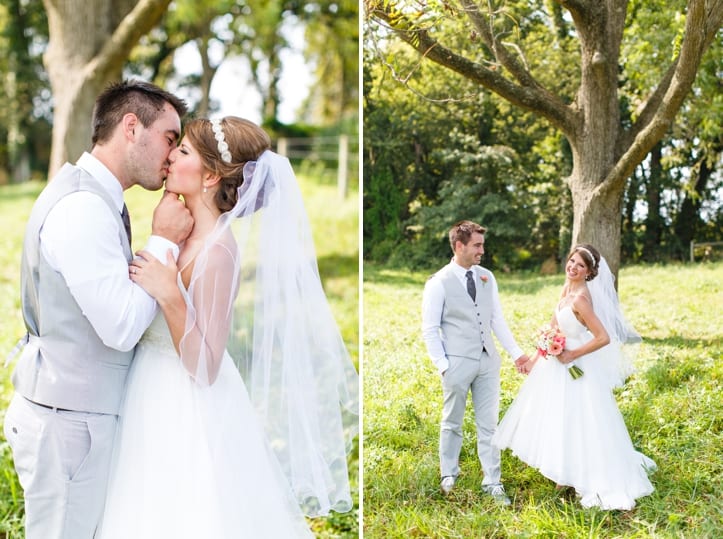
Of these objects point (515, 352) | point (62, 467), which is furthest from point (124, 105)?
point (515, 352)

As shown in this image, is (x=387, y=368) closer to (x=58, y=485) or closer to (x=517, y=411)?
(x=517, y=411)

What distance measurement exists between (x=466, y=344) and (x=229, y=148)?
130 centimetres

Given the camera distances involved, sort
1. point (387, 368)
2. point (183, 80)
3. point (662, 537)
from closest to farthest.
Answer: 1. point (662, 537)
2. point (387, 368)
3. point (183, 80)

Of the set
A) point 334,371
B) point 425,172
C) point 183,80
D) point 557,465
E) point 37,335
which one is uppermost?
point 183,80

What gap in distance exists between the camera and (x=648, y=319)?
113 inches

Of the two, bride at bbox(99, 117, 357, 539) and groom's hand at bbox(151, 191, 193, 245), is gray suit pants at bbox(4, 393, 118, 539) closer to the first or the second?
bride at bbox(99, 117, 357, 539)

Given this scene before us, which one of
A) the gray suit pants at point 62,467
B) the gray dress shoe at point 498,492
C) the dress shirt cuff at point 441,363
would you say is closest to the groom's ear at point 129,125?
the gray suit pants at point 62,467

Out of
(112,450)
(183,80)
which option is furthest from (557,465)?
(183,80)

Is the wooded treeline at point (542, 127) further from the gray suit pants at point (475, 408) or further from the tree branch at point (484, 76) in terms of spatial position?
the gray suit pants at point (475, 408)

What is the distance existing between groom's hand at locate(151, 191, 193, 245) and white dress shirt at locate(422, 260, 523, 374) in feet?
3.78

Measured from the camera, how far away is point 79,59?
5730 mm

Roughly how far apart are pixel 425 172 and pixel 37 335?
5.87ft

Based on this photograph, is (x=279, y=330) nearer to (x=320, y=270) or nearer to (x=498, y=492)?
(x=498, y=492)

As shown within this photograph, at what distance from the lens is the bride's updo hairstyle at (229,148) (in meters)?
2.33
